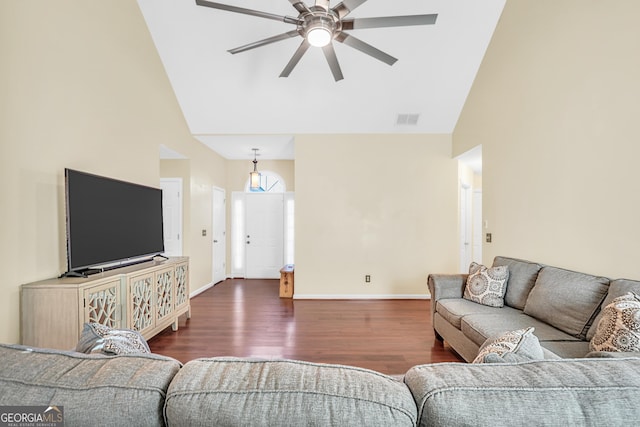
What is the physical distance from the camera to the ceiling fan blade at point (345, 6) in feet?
7.26

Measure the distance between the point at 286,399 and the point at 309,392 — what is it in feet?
0.17

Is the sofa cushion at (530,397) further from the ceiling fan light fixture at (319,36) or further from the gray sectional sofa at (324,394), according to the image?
the ceiling fan light fixture at (319,36)

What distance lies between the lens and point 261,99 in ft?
14.6

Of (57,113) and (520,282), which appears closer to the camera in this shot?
(57,113)

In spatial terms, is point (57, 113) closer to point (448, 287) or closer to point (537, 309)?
point (448, 287)

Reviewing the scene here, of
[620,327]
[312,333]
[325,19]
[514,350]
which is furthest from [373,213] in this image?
[514,350]

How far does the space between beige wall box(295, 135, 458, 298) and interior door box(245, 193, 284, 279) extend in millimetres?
1891

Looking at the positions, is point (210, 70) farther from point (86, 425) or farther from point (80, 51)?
point (86, 425)

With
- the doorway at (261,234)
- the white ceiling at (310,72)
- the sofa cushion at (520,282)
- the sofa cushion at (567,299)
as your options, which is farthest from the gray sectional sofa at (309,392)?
the doorway at (261,234)

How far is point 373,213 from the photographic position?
497 cm

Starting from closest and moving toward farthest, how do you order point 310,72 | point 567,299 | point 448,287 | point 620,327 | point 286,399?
point 286,399
point 620,327
point 567,299
point 448,287
point 310,72

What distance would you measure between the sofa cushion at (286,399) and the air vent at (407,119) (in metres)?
4.53

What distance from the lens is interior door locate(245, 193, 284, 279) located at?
673 centimetres

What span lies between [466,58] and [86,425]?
4.75 metres
